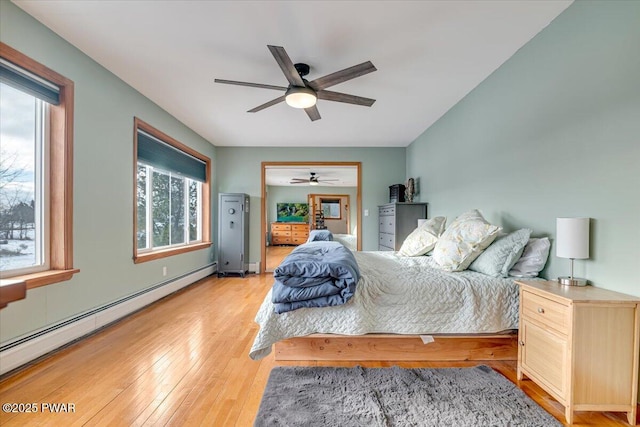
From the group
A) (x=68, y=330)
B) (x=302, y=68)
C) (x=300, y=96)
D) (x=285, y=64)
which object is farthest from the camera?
(x=302, y=68)

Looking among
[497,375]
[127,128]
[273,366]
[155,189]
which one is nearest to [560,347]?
[497,375]

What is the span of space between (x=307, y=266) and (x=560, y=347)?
148cm

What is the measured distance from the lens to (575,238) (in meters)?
1.64

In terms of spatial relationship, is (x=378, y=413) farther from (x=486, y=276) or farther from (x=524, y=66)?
(x=524, y=66)

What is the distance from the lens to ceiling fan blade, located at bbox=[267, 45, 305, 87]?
72.3 inches

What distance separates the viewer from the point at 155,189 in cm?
382

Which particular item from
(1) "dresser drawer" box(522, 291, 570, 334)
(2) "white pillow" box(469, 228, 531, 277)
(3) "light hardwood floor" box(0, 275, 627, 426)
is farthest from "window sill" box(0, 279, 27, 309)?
(2) "white pillow" box(469, 228, 531, 277)

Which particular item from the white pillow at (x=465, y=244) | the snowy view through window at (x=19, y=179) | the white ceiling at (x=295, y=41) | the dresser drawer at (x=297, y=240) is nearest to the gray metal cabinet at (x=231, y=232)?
the white ceiling at (x=295, y=41)

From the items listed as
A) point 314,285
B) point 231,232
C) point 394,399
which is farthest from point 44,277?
point 231,232

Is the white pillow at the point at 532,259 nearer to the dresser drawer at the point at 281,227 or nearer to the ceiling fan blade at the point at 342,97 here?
the ceiling fan blade at the point at 342,97

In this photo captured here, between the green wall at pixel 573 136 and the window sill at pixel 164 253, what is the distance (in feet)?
12.6

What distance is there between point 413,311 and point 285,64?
2004 millimetres

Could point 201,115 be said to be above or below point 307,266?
above

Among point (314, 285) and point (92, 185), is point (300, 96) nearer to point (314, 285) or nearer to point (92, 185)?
point (314, 285)
